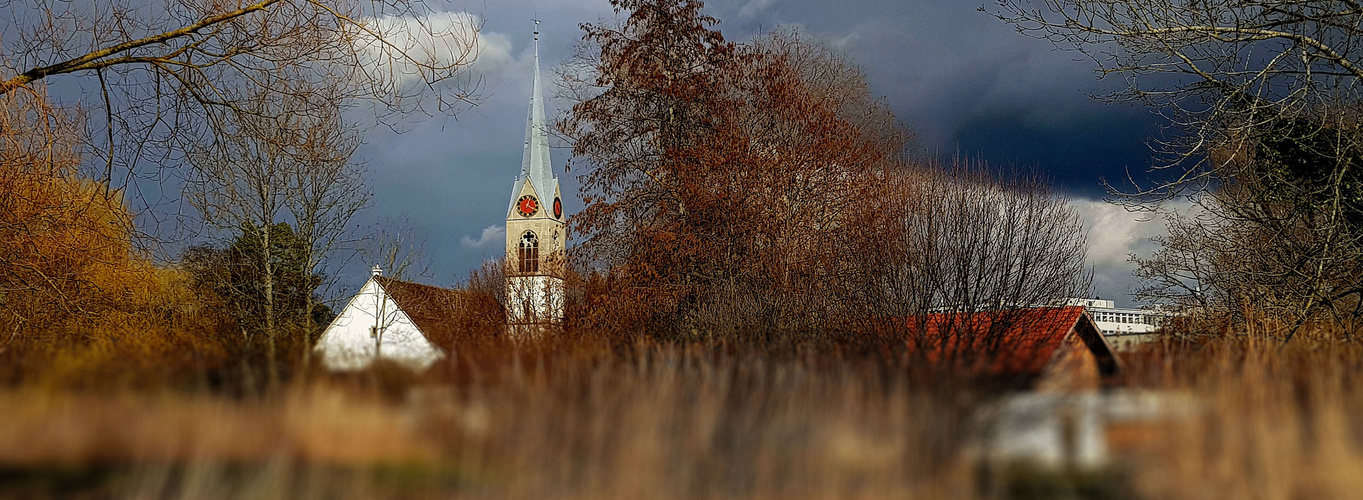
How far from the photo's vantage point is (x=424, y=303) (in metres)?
25.1

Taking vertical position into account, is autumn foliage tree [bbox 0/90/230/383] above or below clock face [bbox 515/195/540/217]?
below

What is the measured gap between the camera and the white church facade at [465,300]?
576cm

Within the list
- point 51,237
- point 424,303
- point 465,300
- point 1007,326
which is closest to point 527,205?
point 465,300

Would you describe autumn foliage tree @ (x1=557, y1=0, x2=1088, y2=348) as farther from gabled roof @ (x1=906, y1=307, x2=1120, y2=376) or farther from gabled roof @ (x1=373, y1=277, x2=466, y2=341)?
gabled roof @ (x1=373, y1=277, x2=466, y2=341)

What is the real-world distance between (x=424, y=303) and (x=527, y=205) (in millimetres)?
36179

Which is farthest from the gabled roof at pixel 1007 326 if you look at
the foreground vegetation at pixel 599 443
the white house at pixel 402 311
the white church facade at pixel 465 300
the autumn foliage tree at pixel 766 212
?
the white house at pixel 402 311

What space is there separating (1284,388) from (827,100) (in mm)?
19052

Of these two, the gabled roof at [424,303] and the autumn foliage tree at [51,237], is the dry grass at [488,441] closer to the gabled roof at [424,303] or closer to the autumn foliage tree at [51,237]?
the autumn foliage tree at [51,237]

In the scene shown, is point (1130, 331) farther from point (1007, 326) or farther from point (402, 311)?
point (402, 311)

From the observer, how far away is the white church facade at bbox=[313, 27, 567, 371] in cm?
576

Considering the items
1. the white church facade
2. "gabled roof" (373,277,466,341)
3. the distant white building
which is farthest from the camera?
"gabled roof" (373,277,466,341)

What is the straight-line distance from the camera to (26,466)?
3.73 metres

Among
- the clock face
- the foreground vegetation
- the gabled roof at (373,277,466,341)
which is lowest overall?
the foreground vegetation

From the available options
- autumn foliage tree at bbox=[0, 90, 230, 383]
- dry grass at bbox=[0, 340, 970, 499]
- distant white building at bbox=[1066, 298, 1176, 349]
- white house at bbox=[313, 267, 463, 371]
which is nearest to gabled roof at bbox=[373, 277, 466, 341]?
white house at bbox=[313, 267, 463, 371]
